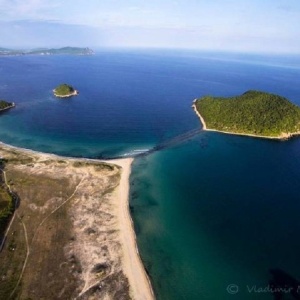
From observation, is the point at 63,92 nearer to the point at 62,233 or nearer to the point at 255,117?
the point at 255,117

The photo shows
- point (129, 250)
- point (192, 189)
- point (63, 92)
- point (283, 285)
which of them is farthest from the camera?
point (63, 92)

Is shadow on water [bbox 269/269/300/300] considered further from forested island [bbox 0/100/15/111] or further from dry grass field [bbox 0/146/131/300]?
forested island [bbox 0/100/15/111]

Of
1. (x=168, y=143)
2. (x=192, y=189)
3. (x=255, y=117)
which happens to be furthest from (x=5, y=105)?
(x=255, y=117)

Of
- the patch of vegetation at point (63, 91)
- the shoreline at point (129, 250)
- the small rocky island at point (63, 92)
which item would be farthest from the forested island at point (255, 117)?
the patch of vegetation at point (63, 91)

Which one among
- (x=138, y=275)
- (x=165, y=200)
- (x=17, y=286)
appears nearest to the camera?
(x=17, y=286)

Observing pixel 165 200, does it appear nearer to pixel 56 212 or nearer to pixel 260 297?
pixel 56 212

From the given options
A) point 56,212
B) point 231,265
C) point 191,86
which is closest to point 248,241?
point 231,265
